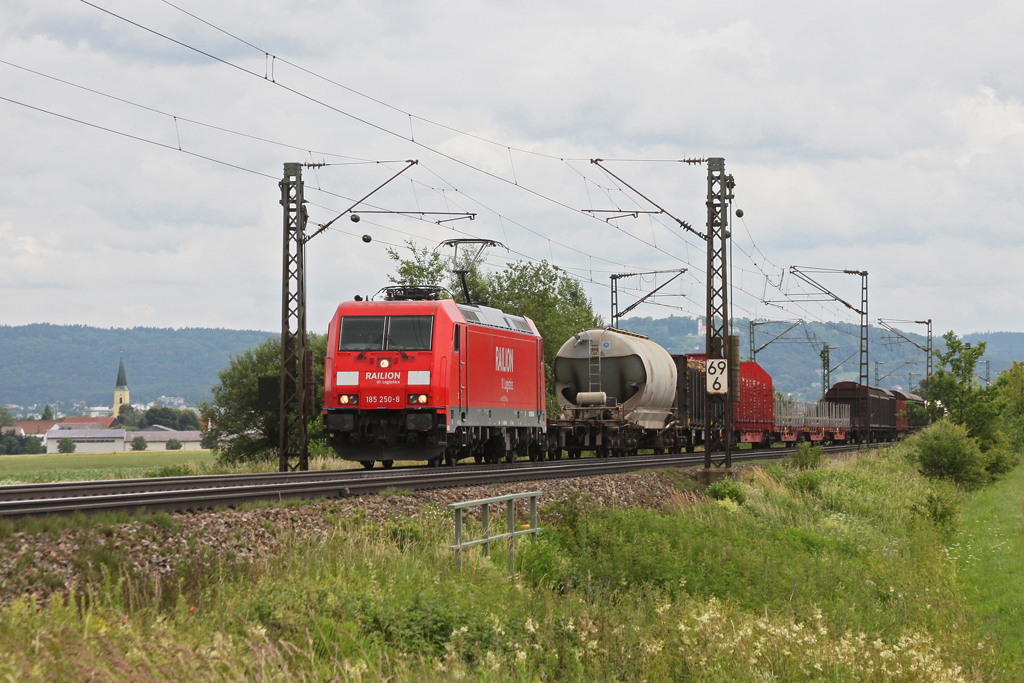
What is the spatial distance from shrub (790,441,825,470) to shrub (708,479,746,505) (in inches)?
312

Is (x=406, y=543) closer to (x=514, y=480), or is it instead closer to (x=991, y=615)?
(x=514, y=480)

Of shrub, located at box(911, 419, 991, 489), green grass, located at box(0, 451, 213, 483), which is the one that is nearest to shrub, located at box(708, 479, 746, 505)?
green grass, located at box(0, 451, 213, 483)

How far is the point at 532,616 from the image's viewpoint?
9.39 m

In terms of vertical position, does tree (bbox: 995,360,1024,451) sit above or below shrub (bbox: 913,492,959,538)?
above

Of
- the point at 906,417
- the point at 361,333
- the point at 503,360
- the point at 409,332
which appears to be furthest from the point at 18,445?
the point at 409,332

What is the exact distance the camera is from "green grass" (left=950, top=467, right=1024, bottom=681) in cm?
1347

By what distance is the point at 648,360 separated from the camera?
→ 34906 mm

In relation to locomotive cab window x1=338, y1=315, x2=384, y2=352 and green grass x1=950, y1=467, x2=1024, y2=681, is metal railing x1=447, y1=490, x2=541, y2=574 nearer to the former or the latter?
green grass x1=950, y1=467, x2=1024, y2=681

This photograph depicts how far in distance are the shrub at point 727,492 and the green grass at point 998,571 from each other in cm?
426

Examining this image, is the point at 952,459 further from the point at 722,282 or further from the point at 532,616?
the point at 532,616

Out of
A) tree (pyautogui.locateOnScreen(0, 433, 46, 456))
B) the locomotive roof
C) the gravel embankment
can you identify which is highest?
the locomotive roof

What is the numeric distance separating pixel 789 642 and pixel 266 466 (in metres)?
23.9

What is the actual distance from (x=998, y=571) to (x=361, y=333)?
14.6 m

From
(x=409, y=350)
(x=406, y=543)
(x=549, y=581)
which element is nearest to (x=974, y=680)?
(x=549, y=581)
